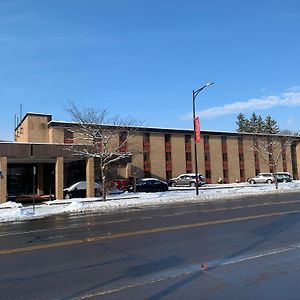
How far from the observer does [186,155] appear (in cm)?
6475

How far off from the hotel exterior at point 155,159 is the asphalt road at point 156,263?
24.1 meters

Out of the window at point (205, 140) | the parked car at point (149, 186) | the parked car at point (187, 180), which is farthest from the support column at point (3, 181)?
the window at point (205, 140)

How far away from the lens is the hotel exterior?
4312 centimetres

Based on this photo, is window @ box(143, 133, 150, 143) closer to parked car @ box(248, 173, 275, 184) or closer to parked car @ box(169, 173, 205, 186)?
parked car @ box(169, 173, 205, 186)

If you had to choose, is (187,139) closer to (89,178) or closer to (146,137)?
(146,137)

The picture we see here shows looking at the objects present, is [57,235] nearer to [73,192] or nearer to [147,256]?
[147,256]

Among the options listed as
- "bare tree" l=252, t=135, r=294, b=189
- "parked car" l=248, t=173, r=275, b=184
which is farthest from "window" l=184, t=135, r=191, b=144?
"bare tree" l=252, t=135, r=294, b=189

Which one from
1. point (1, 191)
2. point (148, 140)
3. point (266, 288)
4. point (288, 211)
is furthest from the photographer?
point (148, 140)

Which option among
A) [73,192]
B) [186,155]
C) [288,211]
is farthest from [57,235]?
[186,155]

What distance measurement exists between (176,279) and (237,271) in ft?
3.98

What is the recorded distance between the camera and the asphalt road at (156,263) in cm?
625

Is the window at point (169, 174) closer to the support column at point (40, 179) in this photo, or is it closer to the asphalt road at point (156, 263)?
the support column at point (40, 179)

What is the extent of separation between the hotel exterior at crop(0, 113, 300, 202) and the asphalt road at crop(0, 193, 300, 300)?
24.1m

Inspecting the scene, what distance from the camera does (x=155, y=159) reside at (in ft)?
201
